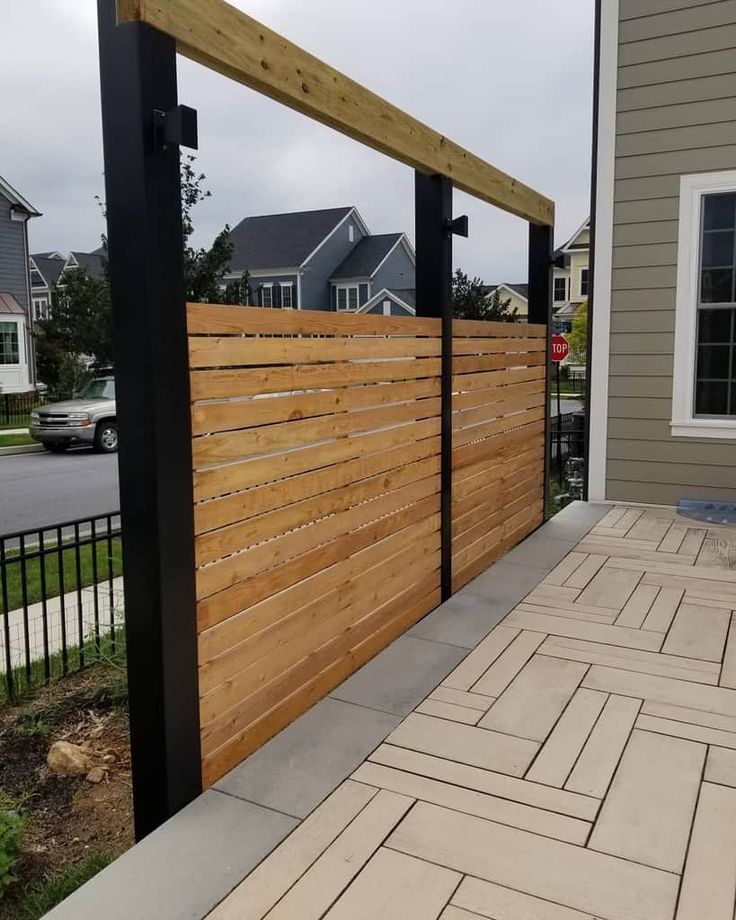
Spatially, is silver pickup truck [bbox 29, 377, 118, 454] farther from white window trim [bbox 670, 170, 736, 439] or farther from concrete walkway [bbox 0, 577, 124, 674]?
white window trim [bbox 670, 170, 736, 439]

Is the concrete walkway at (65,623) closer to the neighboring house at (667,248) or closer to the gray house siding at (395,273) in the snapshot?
the neighboring house at (667,248)

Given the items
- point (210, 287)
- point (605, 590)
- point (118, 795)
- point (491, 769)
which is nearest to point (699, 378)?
point (605, 590)

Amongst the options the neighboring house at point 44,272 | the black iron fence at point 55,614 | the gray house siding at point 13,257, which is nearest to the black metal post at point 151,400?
the black iron fence at point 55,614

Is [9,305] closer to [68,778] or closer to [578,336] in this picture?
[578,336]

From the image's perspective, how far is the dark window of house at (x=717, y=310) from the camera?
18.8 feet

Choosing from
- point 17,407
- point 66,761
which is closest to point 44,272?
point 17,407

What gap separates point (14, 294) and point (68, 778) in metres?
20.2

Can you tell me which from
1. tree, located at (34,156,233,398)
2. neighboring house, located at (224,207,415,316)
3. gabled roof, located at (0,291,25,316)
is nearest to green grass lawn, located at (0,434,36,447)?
tree, located at (34,156,233,398)

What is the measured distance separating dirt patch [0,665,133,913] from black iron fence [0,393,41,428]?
14437mm

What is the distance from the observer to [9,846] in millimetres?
2197

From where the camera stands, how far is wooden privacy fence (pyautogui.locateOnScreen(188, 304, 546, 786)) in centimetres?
215

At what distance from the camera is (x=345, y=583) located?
288 cm

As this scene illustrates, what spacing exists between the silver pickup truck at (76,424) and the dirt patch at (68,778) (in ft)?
32.3

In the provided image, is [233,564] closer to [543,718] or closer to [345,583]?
[345,583]
